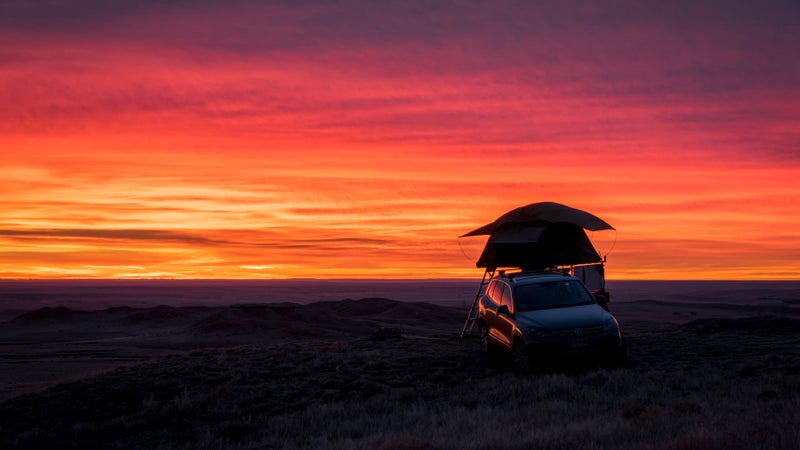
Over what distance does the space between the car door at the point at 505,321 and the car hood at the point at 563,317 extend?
346 millimetres

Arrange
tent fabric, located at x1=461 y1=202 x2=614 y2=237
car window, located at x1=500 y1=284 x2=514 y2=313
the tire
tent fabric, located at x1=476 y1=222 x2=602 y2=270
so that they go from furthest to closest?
tent fabric, located at x1=476 y1=222 x2=602 y2=270, tent fabric, located at x1=461 y1=202 x2=614 y2=237, the tire, car window, located at x1=500 y1=284 x2=514 y2=313

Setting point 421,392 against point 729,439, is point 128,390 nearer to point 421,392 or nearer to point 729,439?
point 421,392

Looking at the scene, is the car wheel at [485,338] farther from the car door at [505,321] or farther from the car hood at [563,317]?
the car hood at [563,317]

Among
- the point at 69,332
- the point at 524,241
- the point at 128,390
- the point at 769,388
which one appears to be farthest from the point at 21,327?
the point at 769,388

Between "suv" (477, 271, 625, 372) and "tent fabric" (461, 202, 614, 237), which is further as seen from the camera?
"tent fabric" (461, 202, 614, 237)

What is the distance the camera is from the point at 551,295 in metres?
17.2

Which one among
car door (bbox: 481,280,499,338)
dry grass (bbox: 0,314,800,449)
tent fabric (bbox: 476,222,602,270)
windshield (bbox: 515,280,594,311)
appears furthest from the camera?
tent fabric (bbox: 476,222,602,270)

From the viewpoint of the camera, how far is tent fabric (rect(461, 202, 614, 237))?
22.8 metres

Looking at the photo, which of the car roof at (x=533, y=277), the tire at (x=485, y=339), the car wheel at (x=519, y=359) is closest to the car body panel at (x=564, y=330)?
the car wheel at (x=519, y=359)

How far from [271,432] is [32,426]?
563cm

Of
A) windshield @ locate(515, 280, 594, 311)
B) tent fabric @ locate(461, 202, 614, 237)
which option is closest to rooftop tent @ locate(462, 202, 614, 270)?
tent fabric @ locate(461, 202, 614, 237)

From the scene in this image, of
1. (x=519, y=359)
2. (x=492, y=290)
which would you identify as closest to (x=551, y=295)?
(x=519, y=359)

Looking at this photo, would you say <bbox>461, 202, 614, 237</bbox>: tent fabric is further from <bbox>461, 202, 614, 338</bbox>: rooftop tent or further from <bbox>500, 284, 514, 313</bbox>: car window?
<bbox>500, 284, 514, 313</bbox>: car window

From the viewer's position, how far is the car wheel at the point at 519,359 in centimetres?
1597
